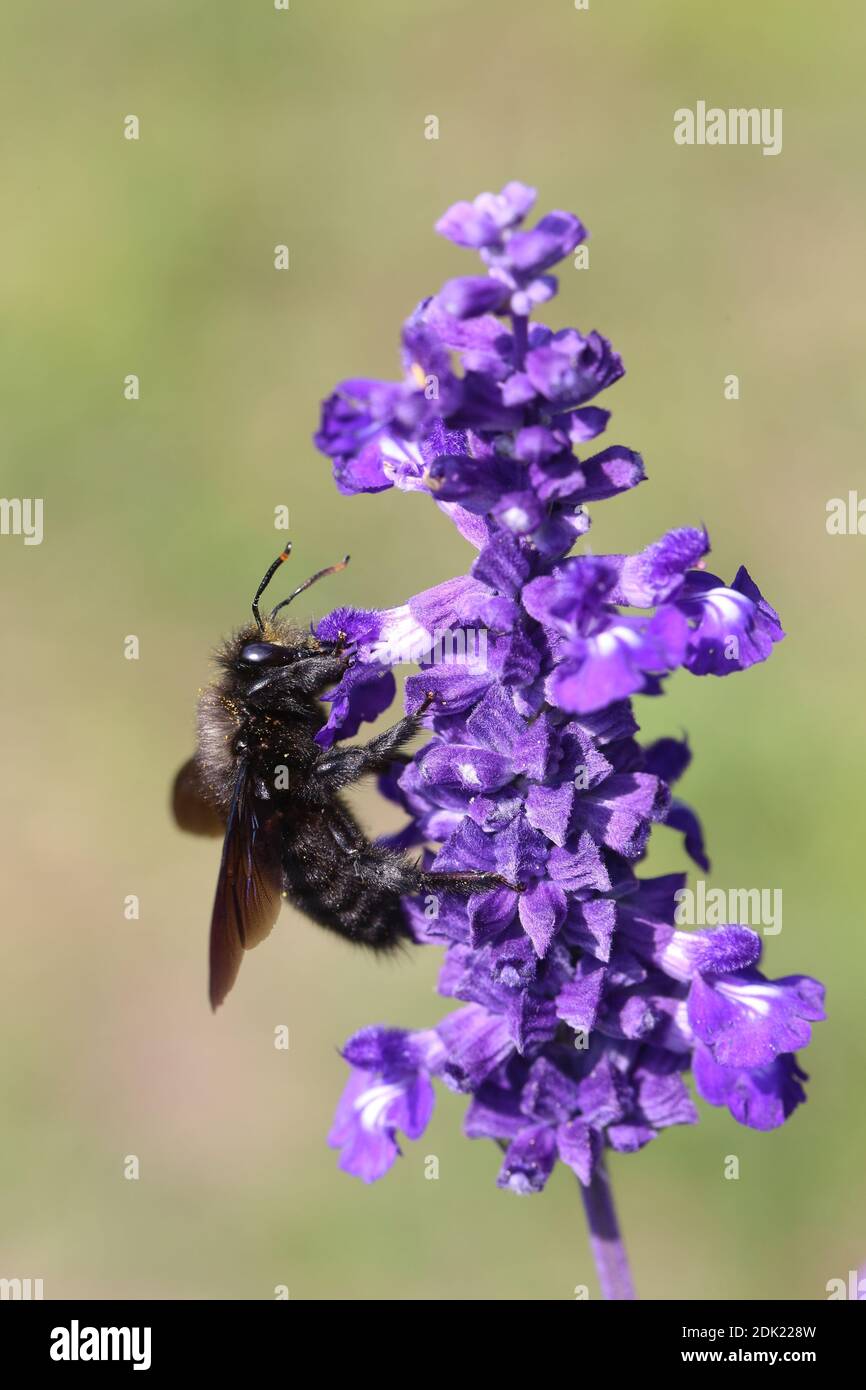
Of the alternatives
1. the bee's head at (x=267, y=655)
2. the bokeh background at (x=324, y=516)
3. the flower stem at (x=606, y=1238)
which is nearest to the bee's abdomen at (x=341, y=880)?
the bee's head at (x=267, y=655)

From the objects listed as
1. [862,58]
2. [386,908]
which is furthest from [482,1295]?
[862,58]

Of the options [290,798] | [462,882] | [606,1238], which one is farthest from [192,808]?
[606,1238]

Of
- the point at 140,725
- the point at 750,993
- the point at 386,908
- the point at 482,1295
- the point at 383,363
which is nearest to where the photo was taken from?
the point at 750,993

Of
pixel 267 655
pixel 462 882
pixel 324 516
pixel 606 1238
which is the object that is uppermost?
pixel 324 516

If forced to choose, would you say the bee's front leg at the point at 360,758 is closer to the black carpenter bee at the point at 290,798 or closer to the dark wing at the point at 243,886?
the black carpenter bee at the point at 290,798

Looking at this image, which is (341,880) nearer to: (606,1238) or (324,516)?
(606,1238)

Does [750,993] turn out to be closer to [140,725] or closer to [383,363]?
[140,725]
